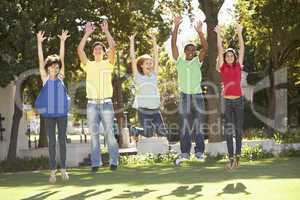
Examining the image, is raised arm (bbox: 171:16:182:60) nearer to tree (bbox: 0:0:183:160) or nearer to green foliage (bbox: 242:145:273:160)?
green foliage (bbox: 242:145:273:160)

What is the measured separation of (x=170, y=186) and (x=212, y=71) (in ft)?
38.7

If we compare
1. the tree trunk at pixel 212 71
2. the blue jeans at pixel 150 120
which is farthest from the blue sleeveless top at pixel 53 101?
the tree trunk at pixel 212 71

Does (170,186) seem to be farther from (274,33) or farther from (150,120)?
(274,33)

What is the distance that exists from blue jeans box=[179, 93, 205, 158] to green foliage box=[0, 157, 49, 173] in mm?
10598

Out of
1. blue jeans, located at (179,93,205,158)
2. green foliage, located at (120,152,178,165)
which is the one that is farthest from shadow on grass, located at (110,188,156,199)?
green foliage, located at (120,152,178,165)

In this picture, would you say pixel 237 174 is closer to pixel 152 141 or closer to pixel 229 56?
pixel 229 56

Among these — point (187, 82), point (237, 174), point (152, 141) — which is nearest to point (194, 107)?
point (187, 82)

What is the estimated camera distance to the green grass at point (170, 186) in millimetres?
6566

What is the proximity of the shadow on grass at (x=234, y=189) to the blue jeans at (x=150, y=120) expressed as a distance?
3.13m

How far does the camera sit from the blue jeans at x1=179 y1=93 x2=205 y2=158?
383 inches

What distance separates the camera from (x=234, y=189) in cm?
687

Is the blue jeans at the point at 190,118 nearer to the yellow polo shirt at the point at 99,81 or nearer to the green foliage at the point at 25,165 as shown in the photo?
the yellow polo shirt at the point at 99,81

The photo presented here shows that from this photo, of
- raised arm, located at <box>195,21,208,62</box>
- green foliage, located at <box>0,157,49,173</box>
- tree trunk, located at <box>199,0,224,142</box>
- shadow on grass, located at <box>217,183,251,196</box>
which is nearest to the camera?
shadow on grass, located at <box>217,183,251,196</box>

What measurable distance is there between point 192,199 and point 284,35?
19020 mm
